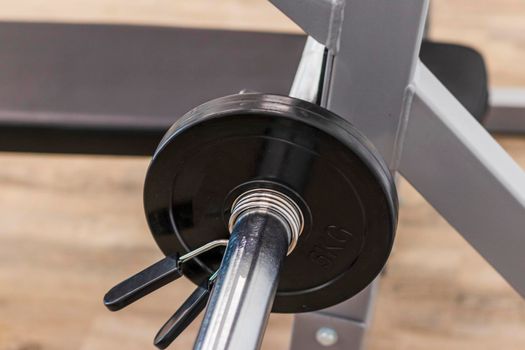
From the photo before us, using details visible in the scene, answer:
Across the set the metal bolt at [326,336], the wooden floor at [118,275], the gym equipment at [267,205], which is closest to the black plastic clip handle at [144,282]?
the gym equipment at [267,205]

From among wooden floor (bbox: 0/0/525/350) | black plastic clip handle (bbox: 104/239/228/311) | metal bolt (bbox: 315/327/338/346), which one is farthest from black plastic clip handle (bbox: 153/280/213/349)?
wooden floor (bbox: 0/0/525/350)

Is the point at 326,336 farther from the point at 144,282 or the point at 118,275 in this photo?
the point at 118,275

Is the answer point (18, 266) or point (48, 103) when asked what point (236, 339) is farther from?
point (18, 266)

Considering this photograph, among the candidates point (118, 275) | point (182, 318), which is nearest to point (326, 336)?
point (182, 318)

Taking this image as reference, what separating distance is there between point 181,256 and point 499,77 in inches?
63.6

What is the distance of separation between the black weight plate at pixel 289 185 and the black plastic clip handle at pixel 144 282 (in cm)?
3

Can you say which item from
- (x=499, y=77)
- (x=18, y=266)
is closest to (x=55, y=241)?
(x=18, y=266)

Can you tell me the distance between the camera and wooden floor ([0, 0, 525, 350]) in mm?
1228

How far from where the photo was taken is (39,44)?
114 centimetres

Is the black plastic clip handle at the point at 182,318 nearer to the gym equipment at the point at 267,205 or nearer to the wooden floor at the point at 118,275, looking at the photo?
the gym equipment at the point at 267,205

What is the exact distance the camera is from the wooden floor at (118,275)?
123cm

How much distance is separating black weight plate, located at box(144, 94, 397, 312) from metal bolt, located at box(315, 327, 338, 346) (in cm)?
28

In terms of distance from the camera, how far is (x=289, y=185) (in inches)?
16.4

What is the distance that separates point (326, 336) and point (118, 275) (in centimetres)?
71
